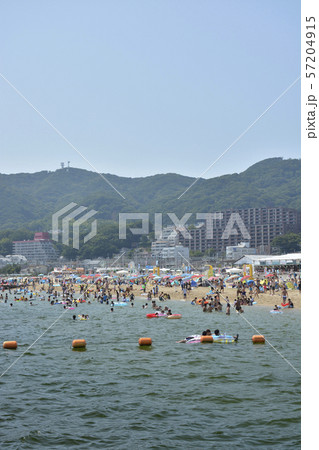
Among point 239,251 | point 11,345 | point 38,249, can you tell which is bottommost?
point 11,345

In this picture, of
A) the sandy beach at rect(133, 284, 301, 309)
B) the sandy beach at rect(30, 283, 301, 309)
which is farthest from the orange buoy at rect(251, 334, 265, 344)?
the sandy beach at rect(133, 284, 301, 309)

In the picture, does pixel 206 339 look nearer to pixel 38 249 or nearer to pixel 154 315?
pixel 154 315

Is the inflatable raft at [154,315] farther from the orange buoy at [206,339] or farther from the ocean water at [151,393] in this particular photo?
the orange buoy at [206,339]

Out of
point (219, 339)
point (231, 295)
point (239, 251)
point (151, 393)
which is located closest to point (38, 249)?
point (239, 251)

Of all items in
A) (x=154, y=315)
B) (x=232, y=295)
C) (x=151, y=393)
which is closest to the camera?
(x=151, y=393)

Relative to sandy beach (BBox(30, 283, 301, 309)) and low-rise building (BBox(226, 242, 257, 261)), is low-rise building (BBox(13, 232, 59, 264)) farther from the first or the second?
sandy beach (BBox(30, 283, 301, 309))

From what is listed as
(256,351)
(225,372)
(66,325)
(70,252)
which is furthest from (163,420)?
(70,252)

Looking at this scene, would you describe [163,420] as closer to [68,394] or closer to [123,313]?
[68,394]

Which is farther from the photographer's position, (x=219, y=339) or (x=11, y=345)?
(x=219, y=339)

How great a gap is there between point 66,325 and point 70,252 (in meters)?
141

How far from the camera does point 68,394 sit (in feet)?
44.2

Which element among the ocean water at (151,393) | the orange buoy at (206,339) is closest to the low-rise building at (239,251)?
the ocean water at (151,393)

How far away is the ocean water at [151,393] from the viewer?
1009 centimetres

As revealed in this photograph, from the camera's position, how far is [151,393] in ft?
44.3
